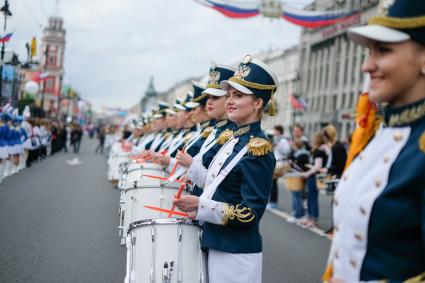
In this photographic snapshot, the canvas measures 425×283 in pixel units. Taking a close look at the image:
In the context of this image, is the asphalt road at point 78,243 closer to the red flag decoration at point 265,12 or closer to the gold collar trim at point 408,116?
the gold collar trim at point 408,116

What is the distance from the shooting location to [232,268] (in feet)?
11.8

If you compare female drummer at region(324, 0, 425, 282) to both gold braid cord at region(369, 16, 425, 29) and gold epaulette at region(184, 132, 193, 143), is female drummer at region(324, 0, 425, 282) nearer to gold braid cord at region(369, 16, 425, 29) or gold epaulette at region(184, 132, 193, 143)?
gold braid cord at region(369, 16, 425, 29)

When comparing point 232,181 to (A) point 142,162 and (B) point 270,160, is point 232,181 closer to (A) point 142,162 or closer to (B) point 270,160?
(B) point 270,160

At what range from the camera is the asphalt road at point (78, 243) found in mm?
7324

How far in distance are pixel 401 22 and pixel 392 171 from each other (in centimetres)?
53

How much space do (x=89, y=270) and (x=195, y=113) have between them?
243cm

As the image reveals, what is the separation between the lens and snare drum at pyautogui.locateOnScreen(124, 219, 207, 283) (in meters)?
3.70

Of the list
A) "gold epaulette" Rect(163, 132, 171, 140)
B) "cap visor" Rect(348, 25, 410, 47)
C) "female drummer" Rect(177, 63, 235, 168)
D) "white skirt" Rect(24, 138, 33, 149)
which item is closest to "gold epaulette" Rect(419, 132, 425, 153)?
"cap visor" Rect(348, 25, 410, 47)

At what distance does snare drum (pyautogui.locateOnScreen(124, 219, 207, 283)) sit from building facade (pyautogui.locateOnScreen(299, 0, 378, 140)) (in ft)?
185

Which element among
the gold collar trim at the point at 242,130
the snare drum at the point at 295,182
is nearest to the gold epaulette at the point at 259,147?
the gold collar trim at the point at 242,130

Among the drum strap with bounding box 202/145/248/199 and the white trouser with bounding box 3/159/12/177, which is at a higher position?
the drum strap with bounding box 202/145/248/199

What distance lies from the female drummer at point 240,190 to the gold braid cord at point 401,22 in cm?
160

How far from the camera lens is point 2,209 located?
40.5 ft

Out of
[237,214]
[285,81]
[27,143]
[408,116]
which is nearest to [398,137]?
[408,116]
